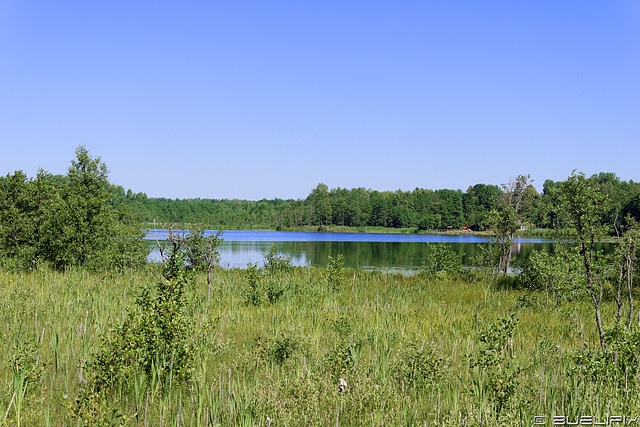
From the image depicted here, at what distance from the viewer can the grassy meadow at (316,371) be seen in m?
3.80

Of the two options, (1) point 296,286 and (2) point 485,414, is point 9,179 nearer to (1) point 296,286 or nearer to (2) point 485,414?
(1) point 296,286

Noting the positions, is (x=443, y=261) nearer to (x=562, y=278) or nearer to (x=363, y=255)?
(x=562, y=278)

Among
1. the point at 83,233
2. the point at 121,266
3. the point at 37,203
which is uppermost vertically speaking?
the point at 37,203

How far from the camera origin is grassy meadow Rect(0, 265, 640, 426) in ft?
12.5

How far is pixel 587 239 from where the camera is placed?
6461 mm

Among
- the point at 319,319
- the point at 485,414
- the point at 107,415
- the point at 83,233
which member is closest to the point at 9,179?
the point at 83,233

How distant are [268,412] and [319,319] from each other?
12.9 feet

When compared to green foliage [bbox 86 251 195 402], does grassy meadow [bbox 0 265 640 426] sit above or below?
below

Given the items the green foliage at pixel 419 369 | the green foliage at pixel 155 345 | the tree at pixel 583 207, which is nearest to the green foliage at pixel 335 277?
the green foliage at pixel 419 369

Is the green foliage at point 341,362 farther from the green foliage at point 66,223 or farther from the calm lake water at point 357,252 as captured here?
the green foliage at point 66,223

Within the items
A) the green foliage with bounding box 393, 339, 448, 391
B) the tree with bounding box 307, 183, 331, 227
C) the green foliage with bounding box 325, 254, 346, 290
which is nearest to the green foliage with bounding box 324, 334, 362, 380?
the green foliage with bounding box 393, 339, 448, 391

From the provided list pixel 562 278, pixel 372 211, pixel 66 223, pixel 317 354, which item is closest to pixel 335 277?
pixel 562 278

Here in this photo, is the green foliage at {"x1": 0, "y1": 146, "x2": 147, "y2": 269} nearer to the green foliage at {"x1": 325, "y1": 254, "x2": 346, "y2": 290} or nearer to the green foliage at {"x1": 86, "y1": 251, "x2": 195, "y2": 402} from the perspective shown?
the green foliage at {"x1": 325, "y1": 254, "x2": 346, "y2": 290}

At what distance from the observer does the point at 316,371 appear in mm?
5000
